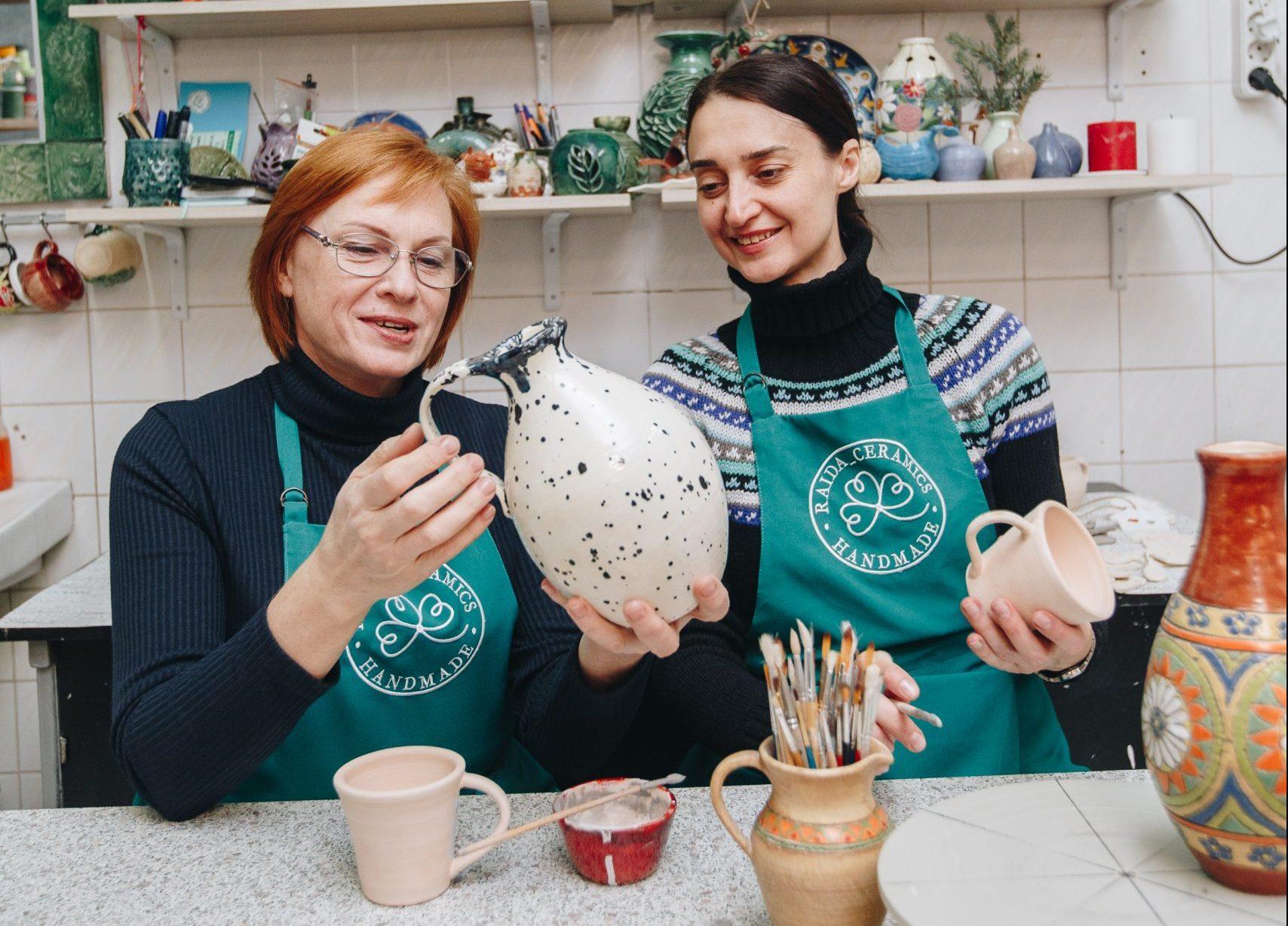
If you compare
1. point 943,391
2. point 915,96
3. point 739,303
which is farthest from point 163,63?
point 943,391

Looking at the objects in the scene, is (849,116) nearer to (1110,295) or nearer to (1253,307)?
(1110,295)

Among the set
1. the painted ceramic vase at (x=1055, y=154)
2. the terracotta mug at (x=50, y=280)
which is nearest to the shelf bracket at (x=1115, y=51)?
the painted ceramic vase at (x=1055, y=154)

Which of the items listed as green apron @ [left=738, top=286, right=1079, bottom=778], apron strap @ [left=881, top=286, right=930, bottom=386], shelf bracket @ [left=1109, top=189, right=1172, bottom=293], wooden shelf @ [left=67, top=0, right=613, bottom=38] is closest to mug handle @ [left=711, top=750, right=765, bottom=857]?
green apron @ [left=738, top=286, right=1079, bottom=778]

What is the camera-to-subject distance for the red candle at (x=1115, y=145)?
87.7 inches

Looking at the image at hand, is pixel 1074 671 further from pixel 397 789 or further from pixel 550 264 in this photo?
pixel 550 264

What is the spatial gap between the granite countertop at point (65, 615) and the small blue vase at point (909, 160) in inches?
62.7

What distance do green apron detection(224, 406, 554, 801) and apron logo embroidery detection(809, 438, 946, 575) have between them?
0.40 metres

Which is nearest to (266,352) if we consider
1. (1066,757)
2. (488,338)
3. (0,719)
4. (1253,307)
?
(488,338)

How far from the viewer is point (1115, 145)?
2.23m

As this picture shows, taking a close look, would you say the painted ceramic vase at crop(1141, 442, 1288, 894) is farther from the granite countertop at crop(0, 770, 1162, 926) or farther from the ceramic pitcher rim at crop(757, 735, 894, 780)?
the granite countertop at crop(0, 770, 1162, 926)

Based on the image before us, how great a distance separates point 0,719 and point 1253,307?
3044 mm

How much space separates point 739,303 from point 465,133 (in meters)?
0.70

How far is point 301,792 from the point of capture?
47.5 inches

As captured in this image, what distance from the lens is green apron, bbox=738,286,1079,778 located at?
1308mm
